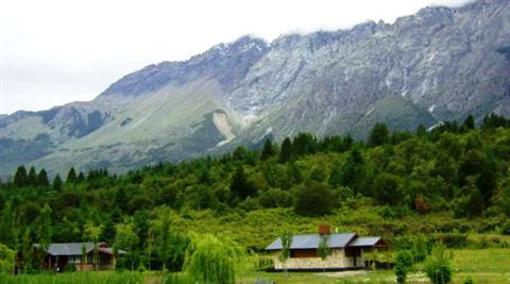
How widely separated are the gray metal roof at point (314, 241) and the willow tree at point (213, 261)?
78.7ft

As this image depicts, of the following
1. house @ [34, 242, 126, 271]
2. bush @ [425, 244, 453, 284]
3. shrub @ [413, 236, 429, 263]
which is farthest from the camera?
house @ [34, 242, 126, 271]

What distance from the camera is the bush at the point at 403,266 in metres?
48.8

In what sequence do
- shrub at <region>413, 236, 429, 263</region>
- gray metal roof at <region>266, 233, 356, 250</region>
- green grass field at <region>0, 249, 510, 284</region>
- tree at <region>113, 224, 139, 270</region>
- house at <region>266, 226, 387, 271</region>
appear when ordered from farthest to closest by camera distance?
1. tree at <region>113, 224, 139, 270</region>
2. gray metal roof at <region>266, 233, 356, 250</region>
3. house at <region>266, 226, 387, 271</region>
4. shrub at <region>413, 236, 429, 263</region>
5. green grass field at <region>0, 249, 510, 284</region>

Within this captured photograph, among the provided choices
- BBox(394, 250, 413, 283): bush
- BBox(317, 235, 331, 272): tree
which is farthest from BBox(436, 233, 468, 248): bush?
BBox(394, 250, 413, 283): bush

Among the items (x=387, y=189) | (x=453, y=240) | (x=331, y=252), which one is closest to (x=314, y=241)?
(x=331, y=252)

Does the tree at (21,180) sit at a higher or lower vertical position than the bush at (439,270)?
higher

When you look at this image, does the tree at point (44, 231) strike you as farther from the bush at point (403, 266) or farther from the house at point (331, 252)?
the bush at point (403, 266)

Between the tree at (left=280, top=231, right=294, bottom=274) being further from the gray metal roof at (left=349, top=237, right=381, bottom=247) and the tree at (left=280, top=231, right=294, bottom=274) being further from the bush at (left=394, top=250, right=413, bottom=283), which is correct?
the bush at (left=394, top=250, right=413, bottom=283)

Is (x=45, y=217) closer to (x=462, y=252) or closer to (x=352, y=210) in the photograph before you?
(x=352, y=210)

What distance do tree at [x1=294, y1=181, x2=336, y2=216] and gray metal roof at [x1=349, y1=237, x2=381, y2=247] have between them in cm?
2461

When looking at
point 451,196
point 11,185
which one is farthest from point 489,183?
point 11,185

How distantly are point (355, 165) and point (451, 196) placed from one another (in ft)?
53.1

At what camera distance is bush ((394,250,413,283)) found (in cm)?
4884

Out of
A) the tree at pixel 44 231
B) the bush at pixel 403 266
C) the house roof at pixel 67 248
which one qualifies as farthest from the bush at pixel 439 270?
the house roof at pixel 67 248
